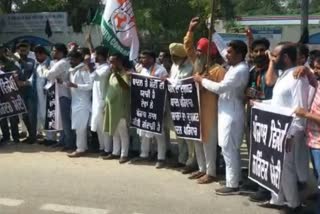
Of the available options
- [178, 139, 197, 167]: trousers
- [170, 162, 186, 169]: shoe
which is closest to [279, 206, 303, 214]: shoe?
[178, 139, 197, 167]: trousers

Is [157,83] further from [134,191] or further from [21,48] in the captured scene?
[21,48]

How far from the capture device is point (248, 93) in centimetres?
649

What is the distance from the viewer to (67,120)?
351 inches

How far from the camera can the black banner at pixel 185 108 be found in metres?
7.04

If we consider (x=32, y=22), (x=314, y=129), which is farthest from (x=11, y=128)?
(x=32, y=22)

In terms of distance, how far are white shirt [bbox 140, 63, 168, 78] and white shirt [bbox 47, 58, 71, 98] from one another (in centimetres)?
141

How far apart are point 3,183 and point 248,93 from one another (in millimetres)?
3127

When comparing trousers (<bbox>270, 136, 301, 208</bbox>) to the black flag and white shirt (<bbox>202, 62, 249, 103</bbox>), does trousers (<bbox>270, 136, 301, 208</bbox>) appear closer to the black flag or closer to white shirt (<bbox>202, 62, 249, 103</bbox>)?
white shirt (<bbox>202, 62, 249, 103</bbox>)

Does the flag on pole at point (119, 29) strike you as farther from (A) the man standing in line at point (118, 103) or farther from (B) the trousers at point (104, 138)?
(B) the trousers at point (104, 138)

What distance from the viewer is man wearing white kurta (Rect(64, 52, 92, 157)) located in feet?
27.9

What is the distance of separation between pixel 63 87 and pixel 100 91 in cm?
85

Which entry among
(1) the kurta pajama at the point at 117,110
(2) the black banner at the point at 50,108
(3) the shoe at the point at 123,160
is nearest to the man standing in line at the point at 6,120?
(2) the black banner at the point at 50,108

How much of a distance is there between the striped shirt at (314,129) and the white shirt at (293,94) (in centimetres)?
16

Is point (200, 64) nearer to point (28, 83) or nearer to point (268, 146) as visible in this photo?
point (268, 146)
